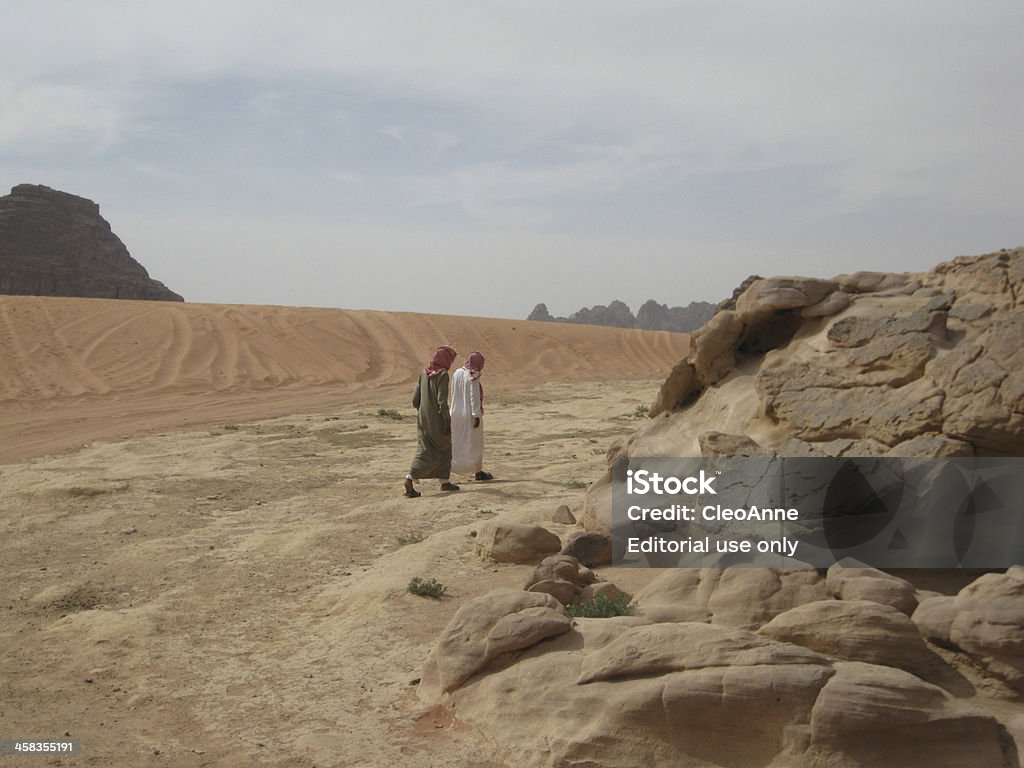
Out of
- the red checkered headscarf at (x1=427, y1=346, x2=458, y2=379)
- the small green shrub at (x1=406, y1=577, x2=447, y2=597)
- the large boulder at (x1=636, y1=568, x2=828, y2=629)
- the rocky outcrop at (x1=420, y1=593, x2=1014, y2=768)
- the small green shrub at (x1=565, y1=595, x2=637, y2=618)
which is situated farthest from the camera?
the red checkered headscarf at (x1=427, y1=346, x2=458, y2=379)

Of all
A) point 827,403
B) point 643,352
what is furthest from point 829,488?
point 643,352

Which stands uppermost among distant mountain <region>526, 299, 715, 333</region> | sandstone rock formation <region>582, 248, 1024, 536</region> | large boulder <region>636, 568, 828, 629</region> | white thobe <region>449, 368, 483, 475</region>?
distant mountain <region>526, 299, 715, 333</region>

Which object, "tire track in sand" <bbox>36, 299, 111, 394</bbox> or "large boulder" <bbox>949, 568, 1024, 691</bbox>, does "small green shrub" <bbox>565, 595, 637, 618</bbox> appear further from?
"tire track in sand" <bbox>36, 299, 111, 394</bbox>

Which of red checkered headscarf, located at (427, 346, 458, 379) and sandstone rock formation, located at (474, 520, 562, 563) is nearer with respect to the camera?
sandstone rock formation, located at (474, 520, 562, 563)

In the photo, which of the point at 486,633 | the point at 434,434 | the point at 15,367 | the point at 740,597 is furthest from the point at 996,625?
the point at 15,367

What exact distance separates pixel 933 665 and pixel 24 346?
22.5 meters

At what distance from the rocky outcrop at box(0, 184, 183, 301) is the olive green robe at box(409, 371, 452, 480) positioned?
50.5m

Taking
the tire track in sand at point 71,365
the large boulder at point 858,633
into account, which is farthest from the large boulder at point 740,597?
the tire track in sand at point 71,365

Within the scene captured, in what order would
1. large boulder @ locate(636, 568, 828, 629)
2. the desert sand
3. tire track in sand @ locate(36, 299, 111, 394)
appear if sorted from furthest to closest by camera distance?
1. tire track in sand @ locate(36, 299, 111, 394)
2. large boulder @ locate(636, 568, 828, 629)
3. the desert sand

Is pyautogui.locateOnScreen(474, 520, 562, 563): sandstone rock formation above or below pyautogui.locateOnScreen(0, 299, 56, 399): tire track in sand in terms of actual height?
below

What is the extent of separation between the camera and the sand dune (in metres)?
16.1

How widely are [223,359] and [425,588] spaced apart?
19441 mm

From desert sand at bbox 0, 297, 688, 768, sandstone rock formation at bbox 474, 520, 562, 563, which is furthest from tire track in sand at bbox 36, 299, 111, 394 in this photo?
sandstone rock formation at bbox 474, 520, 562, 563

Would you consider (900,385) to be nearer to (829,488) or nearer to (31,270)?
(829,488)
